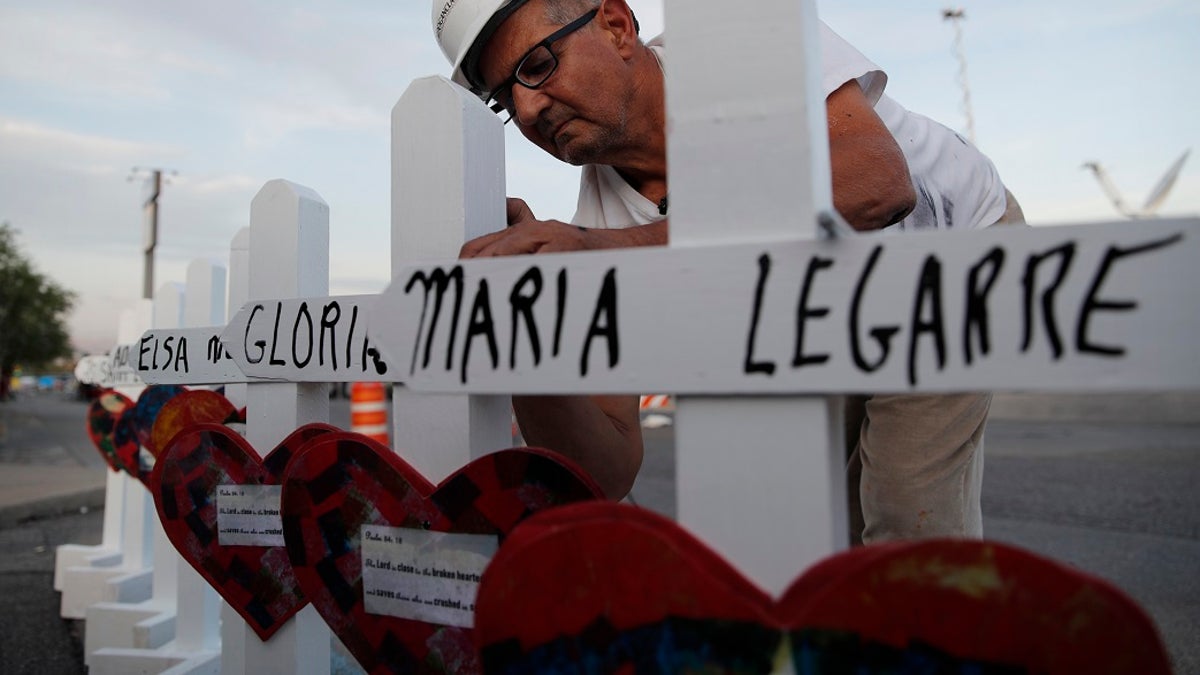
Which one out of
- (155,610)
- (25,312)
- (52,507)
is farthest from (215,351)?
(25,312)

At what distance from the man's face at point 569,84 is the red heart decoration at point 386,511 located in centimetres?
82

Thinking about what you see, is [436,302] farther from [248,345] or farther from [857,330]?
[248,345]

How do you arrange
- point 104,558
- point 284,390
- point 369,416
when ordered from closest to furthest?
point 284,390 < point 104,558 < point 369,416

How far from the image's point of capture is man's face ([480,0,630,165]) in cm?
168

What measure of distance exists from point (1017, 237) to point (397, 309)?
682mm

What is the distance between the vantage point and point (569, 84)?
1.70m

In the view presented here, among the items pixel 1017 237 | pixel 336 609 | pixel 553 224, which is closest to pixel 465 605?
pixel 336 609

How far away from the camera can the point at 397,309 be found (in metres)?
1.00

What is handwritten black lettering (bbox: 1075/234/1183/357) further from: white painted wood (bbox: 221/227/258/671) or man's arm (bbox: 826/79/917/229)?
white painted wood (bbox: 221/227/258/671)

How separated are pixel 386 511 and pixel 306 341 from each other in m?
0.37

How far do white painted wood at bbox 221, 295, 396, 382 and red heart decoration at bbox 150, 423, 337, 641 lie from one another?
4.7 inches

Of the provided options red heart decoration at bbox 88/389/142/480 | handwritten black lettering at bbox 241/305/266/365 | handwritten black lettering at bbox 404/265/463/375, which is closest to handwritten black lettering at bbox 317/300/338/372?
handwritten black lettering at bbox 241/305/266/365

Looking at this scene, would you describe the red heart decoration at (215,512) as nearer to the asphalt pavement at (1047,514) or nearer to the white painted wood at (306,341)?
the white painted wood at (306,341)

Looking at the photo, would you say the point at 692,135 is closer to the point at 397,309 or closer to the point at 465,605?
the point at 397,309
